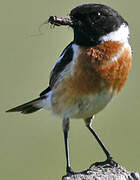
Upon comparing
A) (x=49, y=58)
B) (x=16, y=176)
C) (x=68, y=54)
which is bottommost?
(x=16, y=176)

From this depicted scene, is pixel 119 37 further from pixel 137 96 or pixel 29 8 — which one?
pixel 29 8

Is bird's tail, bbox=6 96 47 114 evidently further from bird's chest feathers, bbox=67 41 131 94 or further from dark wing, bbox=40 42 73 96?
bird's chest feathers, bbox=67 41 131 94

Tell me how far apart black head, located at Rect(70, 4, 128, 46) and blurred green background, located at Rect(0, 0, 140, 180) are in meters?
3.64

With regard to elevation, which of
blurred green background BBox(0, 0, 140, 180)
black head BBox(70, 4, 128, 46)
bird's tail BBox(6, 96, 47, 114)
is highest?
black head BBox(70, 4, 128, 46)

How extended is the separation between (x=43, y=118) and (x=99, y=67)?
4.86m

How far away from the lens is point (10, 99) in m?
13.9

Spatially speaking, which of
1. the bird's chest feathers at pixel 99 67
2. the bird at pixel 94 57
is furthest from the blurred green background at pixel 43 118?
the bird's chest feathers at pixel 99 67

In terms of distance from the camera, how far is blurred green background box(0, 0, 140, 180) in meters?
12.6

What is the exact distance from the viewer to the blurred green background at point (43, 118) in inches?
496

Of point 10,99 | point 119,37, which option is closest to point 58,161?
point 10,99

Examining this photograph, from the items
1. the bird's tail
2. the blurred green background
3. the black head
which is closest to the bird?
the black head

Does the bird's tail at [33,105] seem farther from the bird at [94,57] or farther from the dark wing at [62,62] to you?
the bird at [94,57]

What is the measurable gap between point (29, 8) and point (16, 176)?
5.12m

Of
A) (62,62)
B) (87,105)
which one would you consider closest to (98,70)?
(87,105)
